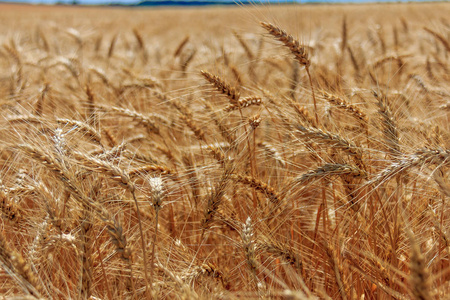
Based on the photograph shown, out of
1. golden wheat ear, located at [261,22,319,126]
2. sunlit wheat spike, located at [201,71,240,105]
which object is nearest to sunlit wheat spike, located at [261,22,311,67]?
golden wheat ear, located at [261,22,319,126]

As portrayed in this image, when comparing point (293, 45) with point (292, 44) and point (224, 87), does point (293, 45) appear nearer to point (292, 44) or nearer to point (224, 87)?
point (292, 44)

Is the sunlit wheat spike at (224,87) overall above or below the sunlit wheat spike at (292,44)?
below

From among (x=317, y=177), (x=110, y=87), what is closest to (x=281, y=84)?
(x=110, y=87)

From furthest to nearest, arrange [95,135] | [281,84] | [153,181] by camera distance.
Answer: [281,84], [95,135], [153,181]

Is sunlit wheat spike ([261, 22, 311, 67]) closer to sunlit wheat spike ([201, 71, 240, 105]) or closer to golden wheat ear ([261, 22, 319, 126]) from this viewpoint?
golden wheat ear ([261, 22, 319, 126])

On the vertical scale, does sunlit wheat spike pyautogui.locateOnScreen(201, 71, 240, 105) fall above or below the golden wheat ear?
below

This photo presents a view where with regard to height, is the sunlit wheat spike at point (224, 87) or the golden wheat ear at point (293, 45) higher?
the golden wheat ear at point (293, 45)

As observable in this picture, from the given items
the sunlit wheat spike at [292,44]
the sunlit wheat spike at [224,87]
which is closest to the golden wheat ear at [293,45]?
the sunlit wheat spike at [292,44]

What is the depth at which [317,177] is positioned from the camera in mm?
1292

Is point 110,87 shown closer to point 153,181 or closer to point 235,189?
point 235,189

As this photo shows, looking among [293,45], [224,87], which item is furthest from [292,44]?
[224,87]

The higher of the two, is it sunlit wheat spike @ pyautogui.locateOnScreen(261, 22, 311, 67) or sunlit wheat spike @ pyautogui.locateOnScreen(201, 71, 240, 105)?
sunlit wheat spike @ pyautogui.locateOnScreen(261, 22, 311, 67)

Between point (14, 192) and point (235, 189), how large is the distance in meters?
0.89

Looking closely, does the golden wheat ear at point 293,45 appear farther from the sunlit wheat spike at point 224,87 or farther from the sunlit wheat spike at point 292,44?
the sunlit wheat spike at point 224,87
